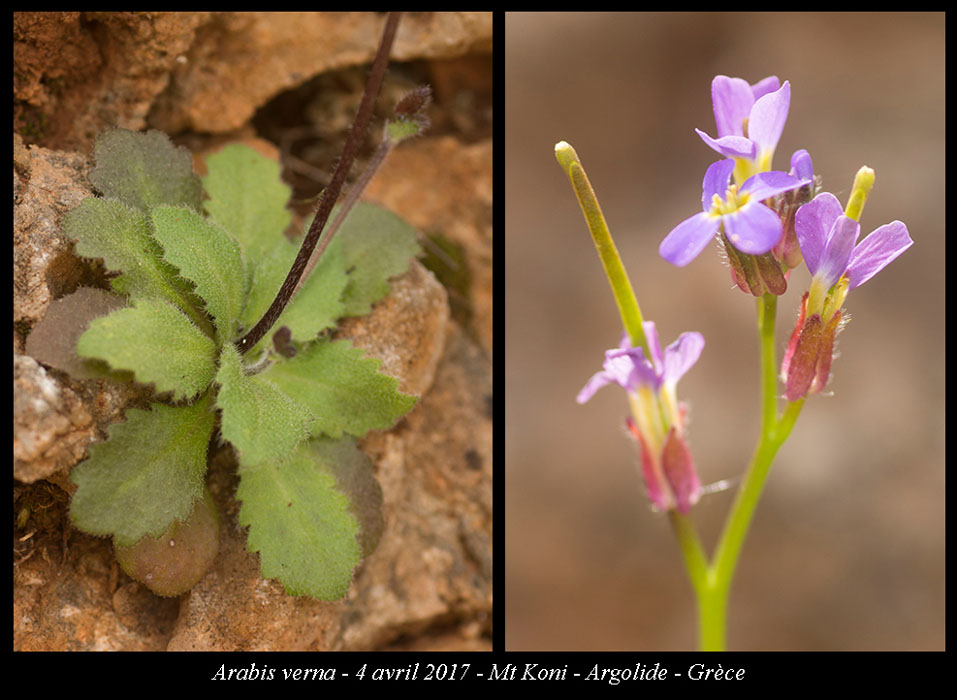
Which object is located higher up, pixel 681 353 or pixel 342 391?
pixel 681 353

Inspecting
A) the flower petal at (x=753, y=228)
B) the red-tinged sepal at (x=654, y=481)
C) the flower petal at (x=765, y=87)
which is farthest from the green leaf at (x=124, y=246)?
the flower petal at (x=765, y=87)

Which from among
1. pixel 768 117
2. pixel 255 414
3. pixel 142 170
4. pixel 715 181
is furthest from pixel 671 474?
pixel 142 170

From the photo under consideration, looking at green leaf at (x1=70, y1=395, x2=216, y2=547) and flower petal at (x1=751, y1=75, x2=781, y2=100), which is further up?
flower petal at (x1=751, y1=75, x2=781, y2=100)

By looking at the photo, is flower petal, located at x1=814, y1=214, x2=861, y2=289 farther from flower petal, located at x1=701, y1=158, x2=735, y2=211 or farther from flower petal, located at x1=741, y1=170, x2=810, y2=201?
flower petal, located at x1=701, y1=158, x2=735, y2=211

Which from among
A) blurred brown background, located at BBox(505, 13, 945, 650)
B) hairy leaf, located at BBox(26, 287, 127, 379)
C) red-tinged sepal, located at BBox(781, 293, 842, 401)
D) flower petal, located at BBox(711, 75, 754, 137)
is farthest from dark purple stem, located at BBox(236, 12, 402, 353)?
blurred brown background, located at BBox(505, 13, 945, 650)

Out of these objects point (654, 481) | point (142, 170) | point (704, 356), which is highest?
point (142, 170)

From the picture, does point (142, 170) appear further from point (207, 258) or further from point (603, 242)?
point (603, 242)

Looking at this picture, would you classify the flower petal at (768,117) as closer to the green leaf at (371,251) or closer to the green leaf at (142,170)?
the green leaf at (371,251)
